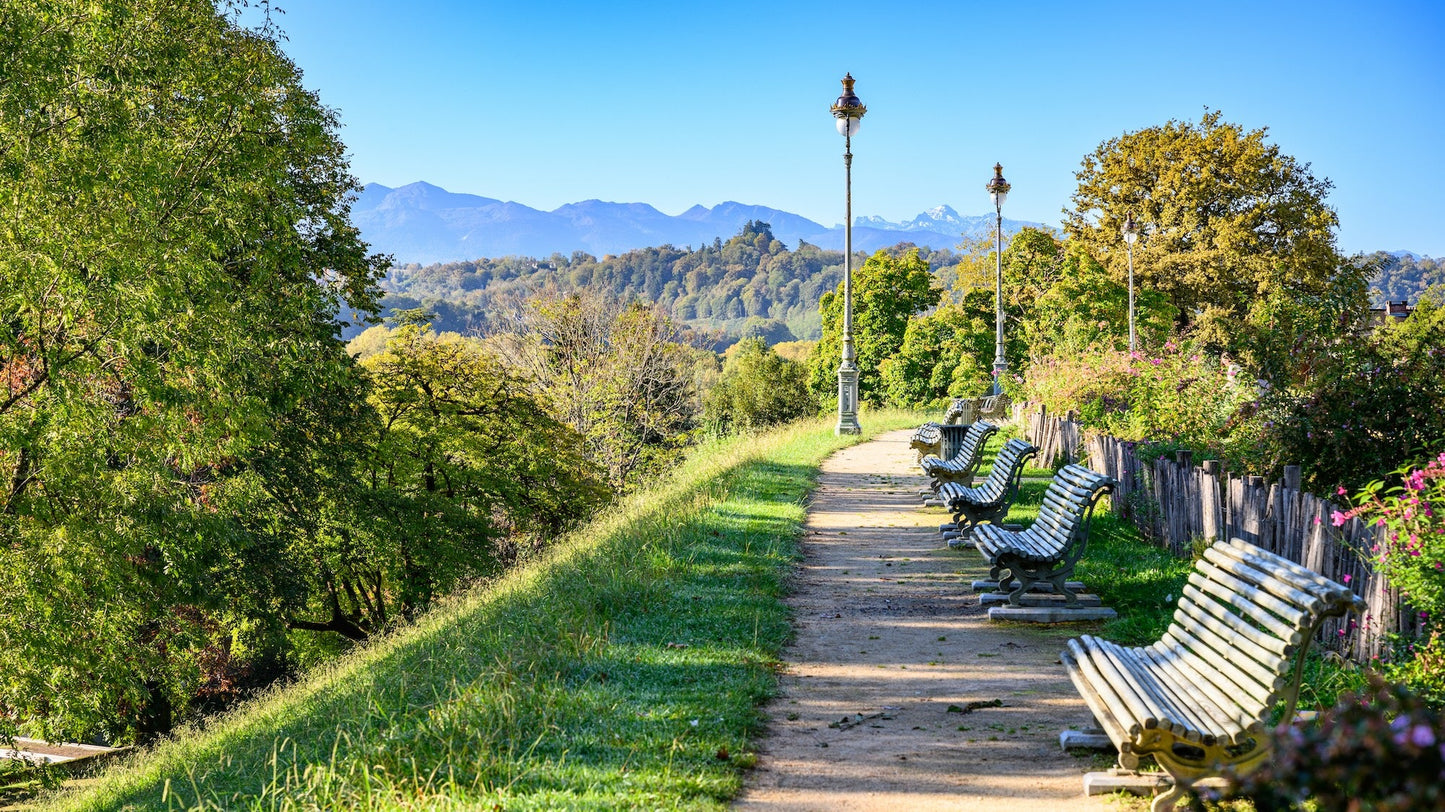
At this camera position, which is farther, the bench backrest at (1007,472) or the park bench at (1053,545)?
the bench backrest at (1007,472)

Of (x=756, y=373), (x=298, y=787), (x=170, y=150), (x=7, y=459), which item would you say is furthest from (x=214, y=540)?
(x=756, y=373)

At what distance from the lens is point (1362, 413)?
7.70 m

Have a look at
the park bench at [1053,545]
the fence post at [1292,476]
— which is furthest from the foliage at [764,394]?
the fence post at [1292,476]

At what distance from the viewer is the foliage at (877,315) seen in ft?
162

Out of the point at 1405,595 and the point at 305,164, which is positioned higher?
the point at 305,164

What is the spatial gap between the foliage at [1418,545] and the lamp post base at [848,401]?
15.8 m

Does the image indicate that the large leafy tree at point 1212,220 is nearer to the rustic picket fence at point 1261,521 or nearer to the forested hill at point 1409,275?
the rustic picket fence at point 1261,521

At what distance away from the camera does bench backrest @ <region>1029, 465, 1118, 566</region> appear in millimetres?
7496

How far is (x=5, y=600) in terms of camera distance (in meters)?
12.4

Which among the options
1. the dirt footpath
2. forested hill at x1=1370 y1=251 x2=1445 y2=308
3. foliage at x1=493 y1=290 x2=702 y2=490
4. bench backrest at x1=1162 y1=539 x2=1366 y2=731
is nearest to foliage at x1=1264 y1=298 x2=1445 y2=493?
the dirt footpath

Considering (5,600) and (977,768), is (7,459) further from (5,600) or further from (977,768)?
(977,768)

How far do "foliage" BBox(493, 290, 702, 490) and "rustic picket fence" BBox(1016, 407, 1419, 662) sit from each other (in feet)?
82.4

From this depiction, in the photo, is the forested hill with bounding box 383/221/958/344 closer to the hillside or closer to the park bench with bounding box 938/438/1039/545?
the hillside

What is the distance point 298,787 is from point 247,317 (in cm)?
1249
